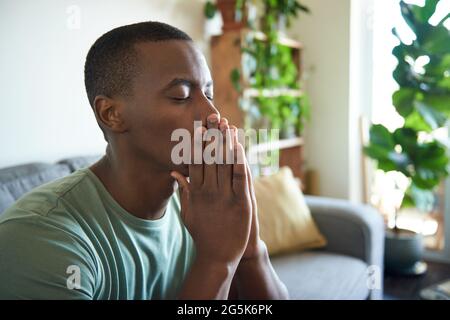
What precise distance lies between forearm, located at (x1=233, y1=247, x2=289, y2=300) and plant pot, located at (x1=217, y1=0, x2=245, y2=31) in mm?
1235

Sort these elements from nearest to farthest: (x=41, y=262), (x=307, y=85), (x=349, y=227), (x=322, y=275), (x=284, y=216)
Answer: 1. (x=41, y=262)
2. (x=322, y=275)
3. (x=284, y=216)
4. (x=349, y=227)
5. (x=307, y=85)

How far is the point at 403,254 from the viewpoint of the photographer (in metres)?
1.83

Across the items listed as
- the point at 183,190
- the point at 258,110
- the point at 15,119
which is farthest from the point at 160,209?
the point at 258,110

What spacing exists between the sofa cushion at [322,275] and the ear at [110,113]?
589 mm

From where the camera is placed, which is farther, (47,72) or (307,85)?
(307,85)

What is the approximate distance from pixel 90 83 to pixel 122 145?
11 centimetres

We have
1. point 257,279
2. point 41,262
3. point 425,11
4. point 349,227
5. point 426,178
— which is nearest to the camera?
point 41,262

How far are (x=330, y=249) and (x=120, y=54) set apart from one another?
42.6 inches

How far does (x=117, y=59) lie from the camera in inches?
22.5

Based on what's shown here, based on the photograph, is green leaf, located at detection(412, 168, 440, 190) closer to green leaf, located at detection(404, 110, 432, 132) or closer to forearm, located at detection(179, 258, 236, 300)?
green leaf, located at detection(404, 110, 432, 132)

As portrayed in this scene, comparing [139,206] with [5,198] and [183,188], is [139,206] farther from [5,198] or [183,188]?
[5,198]

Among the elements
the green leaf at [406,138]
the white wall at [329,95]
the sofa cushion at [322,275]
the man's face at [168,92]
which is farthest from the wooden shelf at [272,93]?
the man's face at [168,92]

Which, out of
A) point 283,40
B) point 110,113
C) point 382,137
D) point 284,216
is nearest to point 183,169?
point 110,113

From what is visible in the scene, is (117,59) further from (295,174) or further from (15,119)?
(295,174)
